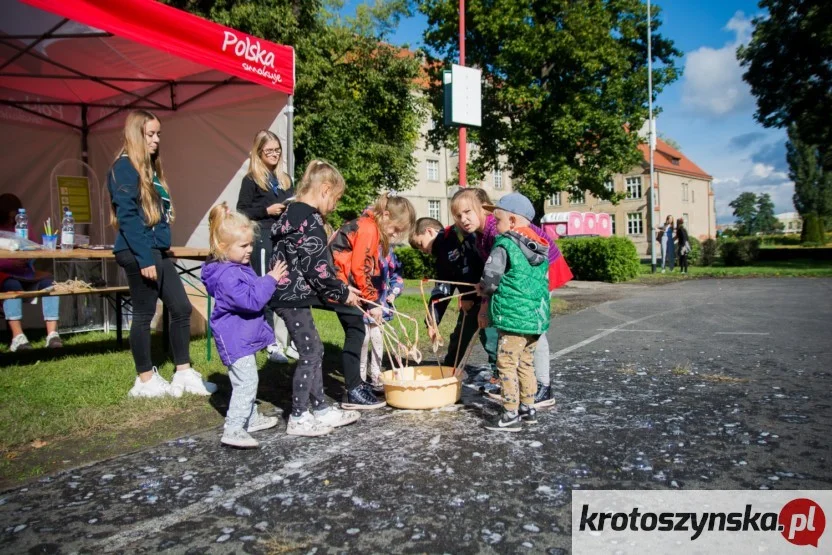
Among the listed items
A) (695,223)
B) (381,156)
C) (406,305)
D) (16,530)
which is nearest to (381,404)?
(16,530)

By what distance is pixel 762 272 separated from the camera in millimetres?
20812

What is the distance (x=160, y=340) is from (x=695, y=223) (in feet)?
213

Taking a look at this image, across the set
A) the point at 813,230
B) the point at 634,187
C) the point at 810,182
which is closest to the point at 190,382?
the point at 813,230

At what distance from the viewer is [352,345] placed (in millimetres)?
→ 4594

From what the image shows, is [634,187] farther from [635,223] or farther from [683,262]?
[683,262]

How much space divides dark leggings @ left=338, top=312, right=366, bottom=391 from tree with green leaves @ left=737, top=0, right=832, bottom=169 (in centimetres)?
2848

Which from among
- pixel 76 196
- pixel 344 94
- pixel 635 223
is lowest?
pixel 76 196

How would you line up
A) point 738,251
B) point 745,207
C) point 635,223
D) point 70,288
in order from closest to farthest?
point 70,288, point 738,251, point 635,223, point 745,207

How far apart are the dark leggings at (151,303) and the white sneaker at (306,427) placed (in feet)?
4.71

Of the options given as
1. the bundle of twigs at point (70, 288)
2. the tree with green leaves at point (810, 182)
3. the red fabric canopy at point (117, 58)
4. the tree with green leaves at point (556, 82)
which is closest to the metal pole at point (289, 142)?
the red fabric canopy at point (117, 58)

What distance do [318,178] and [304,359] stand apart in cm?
121

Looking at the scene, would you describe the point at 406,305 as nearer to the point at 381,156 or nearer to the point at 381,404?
the point at 381,404

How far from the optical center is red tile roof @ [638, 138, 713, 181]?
→ 196ft

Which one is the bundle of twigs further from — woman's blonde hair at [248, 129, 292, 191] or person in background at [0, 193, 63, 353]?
woman's blonde hair at [248, 129, 292, 191]
